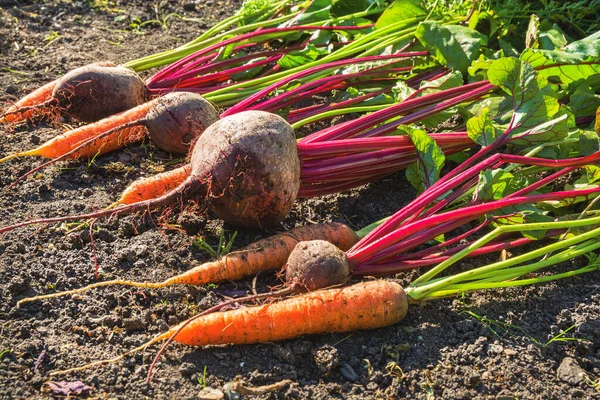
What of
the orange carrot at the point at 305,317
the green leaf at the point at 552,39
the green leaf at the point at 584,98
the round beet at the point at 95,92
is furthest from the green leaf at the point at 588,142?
the round beet at the point at 95,92

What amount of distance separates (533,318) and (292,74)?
2.36 meters

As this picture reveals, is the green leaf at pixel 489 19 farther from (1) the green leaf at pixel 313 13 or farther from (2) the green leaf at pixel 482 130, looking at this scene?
(2) the green leaf at pixel 482 130

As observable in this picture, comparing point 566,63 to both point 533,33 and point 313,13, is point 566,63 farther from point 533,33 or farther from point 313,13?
point 313,13

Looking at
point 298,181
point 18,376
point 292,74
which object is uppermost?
point 292,74

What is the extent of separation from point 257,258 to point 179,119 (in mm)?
1243

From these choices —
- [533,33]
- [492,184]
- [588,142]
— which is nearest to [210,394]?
[492,184]

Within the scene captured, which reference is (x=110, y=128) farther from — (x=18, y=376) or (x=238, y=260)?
(x=18, y=376)

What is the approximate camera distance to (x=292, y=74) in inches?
186

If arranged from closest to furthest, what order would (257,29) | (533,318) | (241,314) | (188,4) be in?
(241,314), (533,318), (257,29), (188,4)

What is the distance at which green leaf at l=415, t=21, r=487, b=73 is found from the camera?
15.2 feet

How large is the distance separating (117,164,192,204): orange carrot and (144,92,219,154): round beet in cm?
34

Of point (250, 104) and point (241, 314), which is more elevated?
point (250, 104)

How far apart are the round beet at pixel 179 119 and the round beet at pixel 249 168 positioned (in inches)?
23.6

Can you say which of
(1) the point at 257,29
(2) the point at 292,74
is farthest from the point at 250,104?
(1) the point at 257,29
